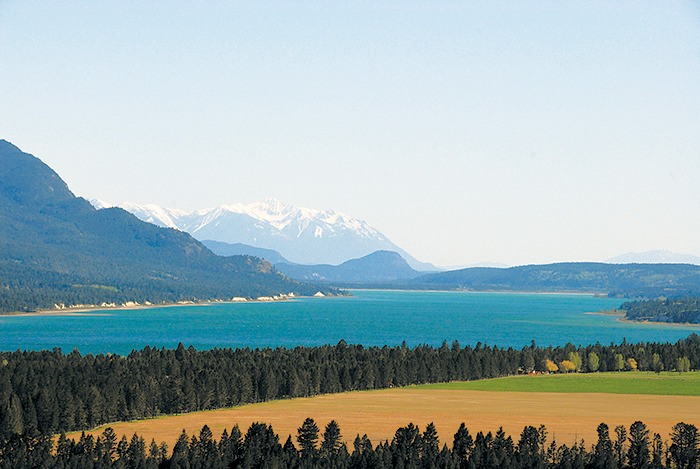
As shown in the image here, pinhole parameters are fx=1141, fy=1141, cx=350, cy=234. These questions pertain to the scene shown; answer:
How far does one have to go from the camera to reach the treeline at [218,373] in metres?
119

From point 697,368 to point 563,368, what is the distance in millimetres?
26396

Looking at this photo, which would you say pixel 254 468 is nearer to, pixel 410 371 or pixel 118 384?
pixel 118 384

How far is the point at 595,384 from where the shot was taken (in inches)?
6639

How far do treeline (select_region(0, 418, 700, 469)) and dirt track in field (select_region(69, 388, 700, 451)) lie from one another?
20.7 feet

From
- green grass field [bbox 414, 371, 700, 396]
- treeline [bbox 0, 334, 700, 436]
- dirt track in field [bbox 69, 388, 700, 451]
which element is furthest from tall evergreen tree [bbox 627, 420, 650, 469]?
green grass field [bbox 414, 371, 700, 396]

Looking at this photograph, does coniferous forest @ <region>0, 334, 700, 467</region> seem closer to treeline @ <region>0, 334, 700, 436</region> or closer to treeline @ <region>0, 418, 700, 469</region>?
treeline @ <region>0, 334, 700, 436</region>

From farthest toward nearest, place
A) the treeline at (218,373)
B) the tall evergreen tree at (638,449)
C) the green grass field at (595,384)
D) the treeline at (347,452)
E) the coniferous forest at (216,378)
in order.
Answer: the green grass field at (595,384)
the treeline at (218,373)
the coniferous forest at (216,378)
the tall evergreen tree at (638,449)
the treeline at (347,452)

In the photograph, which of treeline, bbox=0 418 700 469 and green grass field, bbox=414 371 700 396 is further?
green grass field, bbox=414 371 700 396

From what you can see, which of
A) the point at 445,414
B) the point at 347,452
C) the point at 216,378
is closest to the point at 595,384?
the point at 445,414

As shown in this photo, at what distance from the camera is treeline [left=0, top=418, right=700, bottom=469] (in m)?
91.1

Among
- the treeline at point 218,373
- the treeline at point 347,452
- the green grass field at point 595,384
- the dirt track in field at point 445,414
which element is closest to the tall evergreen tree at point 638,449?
the treeline at point 347,452

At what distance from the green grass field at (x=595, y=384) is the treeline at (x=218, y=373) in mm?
4622

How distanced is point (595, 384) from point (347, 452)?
268 feet

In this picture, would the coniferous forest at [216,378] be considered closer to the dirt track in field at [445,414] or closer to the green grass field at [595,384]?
the dirt track in field at [445,414]
